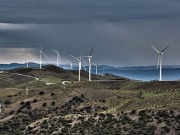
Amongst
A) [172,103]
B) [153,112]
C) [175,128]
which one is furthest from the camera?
[172,103]

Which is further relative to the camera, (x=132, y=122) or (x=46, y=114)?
(x=46, y=114)

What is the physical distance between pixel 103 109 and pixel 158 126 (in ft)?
137

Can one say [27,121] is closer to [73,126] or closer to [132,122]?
[73,126]

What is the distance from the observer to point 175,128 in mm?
144250

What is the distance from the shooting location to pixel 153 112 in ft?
513

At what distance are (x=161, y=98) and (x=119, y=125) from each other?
Result: 38651mm

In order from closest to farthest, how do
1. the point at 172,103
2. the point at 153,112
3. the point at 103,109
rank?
1. the point at 153,112
2. the point at 172,103
3. the point at 103,109

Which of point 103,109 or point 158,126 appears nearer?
point 158,126

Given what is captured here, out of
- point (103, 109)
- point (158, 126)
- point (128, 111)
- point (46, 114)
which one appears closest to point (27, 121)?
point (46, 114)

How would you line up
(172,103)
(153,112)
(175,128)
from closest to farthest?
(175,128), (153,112), (172,103)

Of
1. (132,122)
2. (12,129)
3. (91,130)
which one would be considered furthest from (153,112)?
(12,129)

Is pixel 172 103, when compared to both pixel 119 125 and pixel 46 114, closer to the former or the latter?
pixel 119 125

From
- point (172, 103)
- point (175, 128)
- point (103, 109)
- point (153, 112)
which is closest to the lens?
point (175, 128)

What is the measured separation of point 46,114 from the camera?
19538 centimetres
